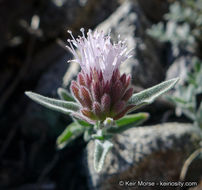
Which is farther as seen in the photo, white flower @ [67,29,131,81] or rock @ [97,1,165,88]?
rock @ [97,1,165,88]

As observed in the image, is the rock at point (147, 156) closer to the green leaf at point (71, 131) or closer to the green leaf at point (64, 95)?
the green leaf at point (71, 131)

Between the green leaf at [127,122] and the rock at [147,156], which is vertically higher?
the green leaf at [127,122]

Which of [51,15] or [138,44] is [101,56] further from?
[51,15]

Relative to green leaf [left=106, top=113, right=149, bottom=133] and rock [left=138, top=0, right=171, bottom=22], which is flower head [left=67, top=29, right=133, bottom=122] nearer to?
green leaf [left=106, top=113, right=149, bottom=133]

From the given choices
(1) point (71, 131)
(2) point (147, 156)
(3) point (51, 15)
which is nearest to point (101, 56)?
(1) point (71, 131)

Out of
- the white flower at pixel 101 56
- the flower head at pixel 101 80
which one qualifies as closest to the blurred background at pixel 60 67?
the flower head at pixel 101 80

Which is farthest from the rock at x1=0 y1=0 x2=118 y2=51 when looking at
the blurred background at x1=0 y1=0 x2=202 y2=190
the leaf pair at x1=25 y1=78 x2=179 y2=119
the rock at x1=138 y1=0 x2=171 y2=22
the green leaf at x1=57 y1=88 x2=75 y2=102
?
the leaf pair at x1=25 y1=78 x2=179 y2=119
